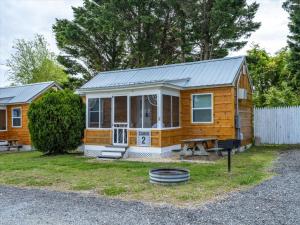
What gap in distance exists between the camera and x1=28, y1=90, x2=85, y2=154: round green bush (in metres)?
13.6

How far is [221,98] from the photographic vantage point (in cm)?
1252

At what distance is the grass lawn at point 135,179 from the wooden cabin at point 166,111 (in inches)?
78.9

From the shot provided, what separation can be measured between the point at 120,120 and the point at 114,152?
1.48 m

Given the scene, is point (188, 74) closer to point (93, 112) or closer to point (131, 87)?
point (131, 87)

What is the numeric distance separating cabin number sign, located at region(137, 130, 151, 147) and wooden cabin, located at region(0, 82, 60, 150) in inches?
343

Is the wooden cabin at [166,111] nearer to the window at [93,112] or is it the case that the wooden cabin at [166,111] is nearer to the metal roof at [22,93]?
the window at [93,112]

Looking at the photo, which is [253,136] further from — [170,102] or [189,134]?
[170,102]

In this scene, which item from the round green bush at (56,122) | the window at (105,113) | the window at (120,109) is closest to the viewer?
the window at (120,109)

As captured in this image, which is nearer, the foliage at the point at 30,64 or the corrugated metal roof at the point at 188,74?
the corrugated metal roof at the point at 188,74

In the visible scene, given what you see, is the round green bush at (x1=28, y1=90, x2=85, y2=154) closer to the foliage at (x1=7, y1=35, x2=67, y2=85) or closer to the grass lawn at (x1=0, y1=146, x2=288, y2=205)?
the grass lawn at (x1=0, y1=146, x2=288, y2=205)

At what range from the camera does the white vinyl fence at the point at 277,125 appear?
15.9 metres

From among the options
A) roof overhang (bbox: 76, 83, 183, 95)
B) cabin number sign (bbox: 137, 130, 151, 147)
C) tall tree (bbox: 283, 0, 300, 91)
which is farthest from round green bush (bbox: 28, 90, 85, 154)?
tall tree (bbox: 283, 0, 300, 91)

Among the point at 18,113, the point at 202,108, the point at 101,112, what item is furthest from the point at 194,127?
the point at 18,113

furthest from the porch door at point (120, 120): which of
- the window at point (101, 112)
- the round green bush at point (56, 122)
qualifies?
the round green bush at point (56, 122)
